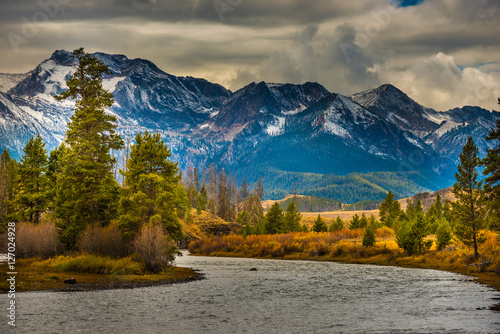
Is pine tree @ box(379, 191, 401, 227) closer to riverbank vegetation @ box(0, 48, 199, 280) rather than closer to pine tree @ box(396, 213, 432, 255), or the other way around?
pine tree @ box(396, 213, 432, 255)

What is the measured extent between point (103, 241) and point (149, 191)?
28.9ft

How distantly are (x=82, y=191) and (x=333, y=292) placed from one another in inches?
1256

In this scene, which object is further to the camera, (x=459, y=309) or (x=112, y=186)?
(x=112, y=186)

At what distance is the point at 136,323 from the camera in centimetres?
2961

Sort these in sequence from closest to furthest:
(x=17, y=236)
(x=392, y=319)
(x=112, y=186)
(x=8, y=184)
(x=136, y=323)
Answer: (x=136, y=323)
(x=392, y=319)
(x=17, y=236)
(x=112, y=186)
(x=8, y=184)

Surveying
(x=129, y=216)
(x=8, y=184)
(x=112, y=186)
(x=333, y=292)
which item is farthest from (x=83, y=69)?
(x=333, y=292)

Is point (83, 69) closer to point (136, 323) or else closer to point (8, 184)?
point (8, 184)

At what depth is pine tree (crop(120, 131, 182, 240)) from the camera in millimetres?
58625

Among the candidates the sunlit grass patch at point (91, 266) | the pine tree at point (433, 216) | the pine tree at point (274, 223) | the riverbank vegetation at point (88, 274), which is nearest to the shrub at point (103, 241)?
the riverbank vegetation at point (88, 274)

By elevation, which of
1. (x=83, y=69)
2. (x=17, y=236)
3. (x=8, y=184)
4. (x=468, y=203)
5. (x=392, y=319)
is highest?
(x=83, y=69)

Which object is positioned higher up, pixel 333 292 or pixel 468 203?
pixel 468 203

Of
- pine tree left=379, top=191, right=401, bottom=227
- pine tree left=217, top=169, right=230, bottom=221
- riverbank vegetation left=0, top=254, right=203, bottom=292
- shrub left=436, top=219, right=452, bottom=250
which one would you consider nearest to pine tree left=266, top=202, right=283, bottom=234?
pine tree left=379, top=191, right=401, bottom=227

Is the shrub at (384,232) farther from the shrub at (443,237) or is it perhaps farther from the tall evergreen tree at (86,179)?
the tall evergreen tree at (86,179)

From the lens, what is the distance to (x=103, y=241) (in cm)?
5562
